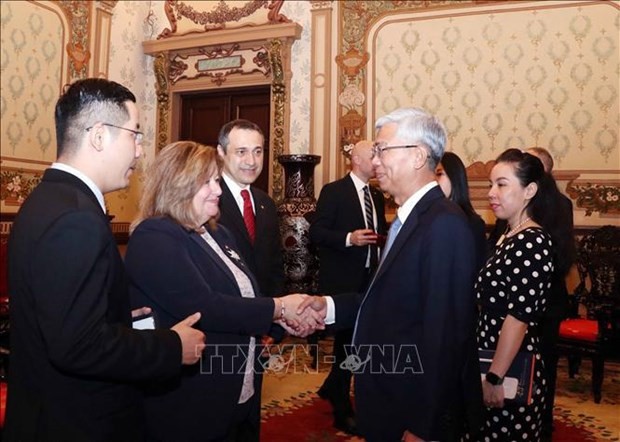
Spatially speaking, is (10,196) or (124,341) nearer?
(124,341)

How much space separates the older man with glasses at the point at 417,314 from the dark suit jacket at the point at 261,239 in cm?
108

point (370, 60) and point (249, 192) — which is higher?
point (370, 60)

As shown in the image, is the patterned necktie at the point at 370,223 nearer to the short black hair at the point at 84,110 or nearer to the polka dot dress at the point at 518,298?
the polka dot dress at the point at 518,298

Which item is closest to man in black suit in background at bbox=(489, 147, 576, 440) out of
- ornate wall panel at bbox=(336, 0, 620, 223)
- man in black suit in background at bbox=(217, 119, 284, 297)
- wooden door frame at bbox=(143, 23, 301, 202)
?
man in black suit in background at bbox=(217, 119, 284, 297)

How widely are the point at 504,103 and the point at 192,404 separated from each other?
4742 mm

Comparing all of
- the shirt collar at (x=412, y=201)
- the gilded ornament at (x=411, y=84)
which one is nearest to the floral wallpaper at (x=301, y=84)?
the gilded ornament at (x=411, y=84)

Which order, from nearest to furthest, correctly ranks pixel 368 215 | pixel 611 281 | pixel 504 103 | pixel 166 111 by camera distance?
pixel 368 215 < pixel 611 281 < pixel 504 103 < pixel 166 111

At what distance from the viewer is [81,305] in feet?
3.89

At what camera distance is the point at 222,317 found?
1.61 m

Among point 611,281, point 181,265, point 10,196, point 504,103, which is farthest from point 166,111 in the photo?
point 181,265

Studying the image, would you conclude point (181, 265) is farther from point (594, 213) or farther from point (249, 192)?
point (594, 213)

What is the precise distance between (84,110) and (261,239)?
152cm

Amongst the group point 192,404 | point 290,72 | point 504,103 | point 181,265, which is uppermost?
point 290,72

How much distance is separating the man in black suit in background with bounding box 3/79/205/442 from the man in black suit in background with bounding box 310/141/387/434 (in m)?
2.05
